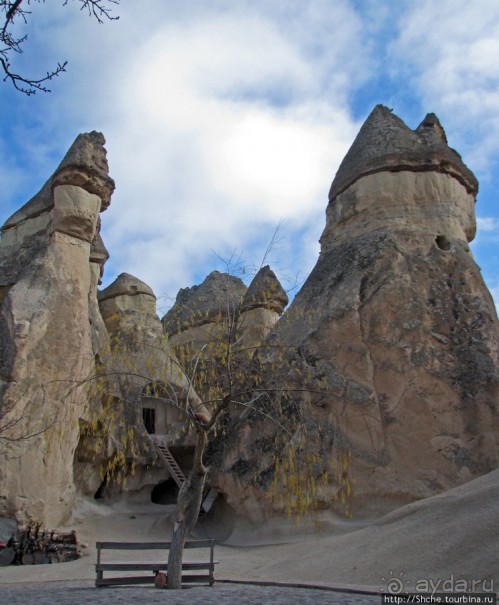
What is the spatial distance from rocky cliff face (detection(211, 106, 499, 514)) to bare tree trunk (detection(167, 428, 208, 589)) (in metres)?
4.34

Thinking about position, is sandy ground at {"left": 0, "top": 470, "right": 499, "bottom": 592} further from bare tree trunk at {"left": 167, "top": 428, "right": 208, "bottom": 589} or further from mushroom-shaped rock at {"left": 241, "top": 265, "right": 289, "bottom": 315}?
mushroom-shaped rock at {"left": 241, "top": 265, "right": 289, "bottom": 315}

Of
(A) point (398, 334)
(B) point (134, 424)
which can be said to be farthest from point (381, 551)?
(B) point (134, 424)

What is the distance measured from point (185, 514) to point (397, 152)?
10.2 metres

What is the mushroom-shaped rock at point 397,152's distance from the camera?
14.1 metres

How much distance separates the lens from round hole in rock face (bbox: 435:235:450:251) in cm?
1341

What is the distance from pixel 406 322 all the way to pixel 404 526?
4.93 m

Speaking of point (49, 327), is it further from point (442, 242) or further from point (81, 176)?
point (442, 242)

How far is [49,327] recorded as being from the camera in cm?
1338

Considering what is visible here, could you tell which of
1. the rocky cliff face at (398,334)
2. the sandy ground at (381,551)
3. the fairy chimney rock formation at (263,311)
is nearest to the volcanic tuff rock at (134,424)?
the sandy ground at (381,551)

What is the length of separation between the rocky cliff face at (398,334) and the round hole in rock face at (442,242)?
0.07ft

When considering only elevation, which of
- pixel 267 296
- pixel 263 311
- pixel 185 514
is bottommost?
pixel 185 514

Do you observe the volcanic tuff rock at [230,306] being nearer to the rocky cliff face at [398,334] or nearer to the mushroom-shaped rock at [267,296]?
the mushroom-shaped rock at [267,296]

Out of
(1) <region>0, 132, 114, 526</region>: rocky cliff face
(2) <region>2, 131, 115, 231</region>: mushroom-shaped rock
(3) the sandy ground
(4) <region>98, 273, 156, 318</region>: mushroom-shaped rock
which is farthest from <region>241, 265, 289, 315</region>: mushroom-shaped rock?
(3) the sandy ground

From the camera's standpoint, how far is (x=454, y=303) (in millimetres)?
12430
